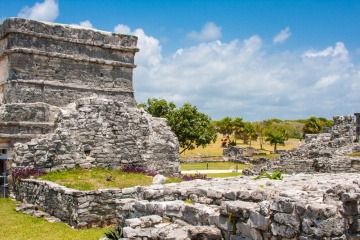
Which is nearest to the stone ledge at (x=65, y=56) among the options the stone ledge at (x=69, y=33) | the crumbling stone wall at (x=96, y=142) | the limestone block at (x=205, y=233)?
the stone ledge at (x=69, y=33)

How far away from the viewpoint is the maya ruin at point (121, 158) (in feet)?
20.9

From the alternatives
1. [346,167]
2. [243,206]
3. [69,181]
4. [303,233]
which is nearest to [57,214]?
[69,181]

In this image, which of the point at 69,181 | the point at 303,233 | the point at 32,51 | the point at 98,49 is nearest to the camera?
the point at 303,233

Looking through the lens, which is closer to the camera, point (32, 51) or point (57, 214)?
point (57, 214)

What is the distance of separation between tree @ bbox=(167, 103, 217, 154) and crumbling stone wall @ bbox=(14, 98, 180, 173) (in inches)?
1028

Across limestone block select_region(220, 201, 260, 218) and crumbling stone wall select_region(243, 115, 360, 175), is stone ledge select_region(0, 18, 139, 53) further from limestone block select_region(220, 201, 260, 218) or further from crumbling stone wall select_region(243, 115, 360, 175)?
limestone block select_region(220, 201, 260, 218)

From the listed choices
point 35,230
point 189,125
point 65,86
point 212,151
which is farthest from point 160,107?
point 35,230

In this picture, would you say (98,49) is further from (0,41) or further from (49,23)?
(0,41)

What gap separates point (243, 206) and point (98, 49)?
18484 millimetres

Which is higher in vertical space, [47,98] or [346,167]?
[47,98]

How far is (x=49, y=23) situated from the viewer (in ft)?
72.1

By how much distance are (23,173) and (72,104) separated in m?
5.21

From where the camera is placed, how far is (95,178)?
1557cm

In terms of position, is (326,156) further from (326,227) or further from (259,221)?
(326,227)
